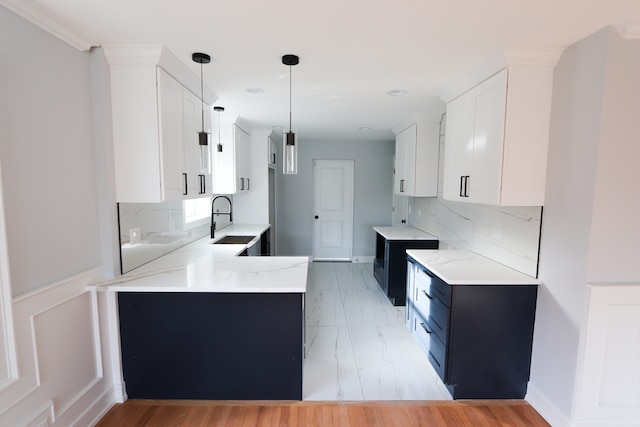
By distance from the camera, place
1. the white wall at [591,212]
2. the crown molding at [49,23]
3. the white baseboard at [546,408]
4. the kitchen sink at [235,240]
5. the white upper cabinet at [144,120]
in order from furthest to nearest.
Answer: the kitchen sink at [235,240]
the white upper cabinet at [144,120]
the white baseboard at [546,408]
the white wall at [591,212]
the crown molding at [49,23]

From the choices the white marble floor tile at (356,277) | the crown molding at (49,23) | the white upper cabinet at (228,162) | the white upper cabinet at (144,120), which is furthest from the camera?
the white marble floor tile at (356,277)

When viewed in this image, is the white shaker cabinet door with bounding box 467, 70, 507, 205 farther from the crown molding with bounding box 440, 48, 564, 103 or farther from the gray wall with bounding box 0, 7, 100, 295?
the gray wall with bounding box 0, 7, 100, 295

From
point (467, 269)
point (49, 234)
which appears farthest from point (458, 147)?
point (49, 234)

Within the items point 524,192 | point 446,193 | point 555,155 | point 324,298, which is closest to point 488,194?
point 524,192

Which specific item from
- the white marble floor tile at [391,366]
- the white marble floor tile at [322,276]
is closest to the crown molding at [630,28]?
the white marble floor tile at [391,366]

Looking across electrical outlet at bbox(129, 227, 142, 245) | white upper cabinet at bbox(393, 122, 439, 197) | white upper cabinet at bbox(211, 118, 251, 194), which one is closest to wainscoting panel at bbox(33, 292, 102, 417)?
electrical outlet at bbox(129, 227, 142, 245)

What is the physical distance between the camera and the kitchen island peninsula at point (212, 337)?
2.06 meters

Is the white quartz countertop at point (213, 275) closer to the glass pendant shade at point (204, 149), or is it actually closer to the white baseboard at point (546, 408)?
the glass pendant shade at point (204, 149)

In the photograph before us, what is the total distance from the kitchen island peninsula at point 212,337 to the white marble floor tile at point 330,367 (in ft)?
0.83

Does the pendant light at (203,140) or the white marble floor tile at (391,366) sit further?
the white marble floor tile at (391,366)

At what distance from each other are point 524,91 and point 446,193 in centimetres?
109

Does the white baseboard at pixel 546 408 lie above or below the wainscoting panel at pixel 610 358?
below

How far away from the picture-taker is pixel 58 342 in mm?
1753

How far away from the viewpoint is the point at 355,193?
6.11 meters
